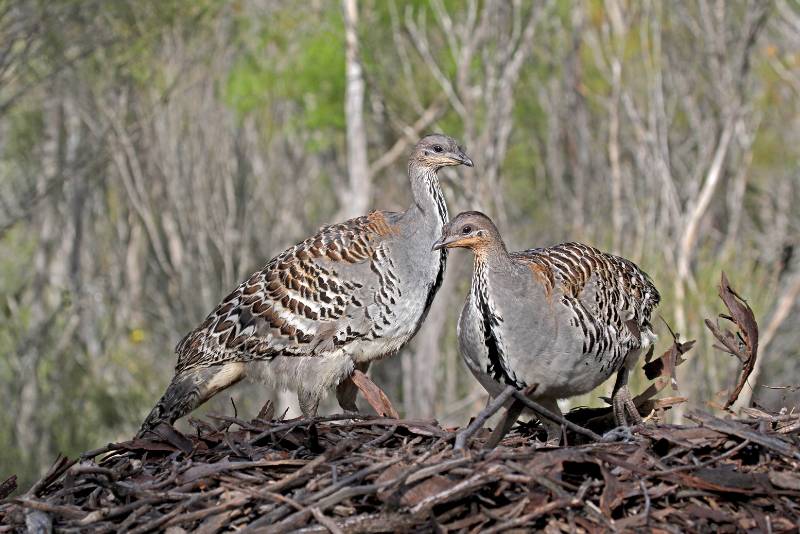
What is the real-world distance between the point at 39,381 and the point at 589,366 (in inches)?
608

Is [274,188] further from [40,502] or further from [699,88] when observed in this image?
[40,502]

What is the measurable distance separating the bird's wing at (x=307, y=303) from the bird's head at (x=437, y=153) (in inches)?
15.8

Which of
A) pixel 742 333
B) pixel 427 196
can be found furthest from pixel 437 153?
pixel 742 333

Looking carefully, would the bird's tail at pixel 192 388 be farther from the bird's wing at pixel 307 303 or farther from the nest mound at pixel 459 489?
the nest mound at pixel 459 489

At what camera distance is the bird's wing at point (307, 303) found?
7141mm

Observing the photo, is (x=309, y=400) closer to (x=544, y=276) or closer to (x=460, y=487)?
(x=544, y=276)

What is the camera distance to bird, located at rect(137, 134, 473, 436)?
709cm

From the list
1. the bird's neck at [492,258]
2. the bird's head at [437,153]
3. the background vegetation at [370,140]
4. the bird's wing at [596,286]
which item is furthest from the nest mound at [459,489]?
the background vegetation at [370,140]

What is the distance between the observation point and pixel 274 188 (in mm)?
22531

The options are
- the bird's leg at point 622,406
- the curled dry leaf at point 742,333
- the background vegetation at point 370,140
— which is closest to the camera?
the curled dry leaf at point 742,333

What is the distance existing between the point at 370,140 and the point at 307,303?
1631 cm

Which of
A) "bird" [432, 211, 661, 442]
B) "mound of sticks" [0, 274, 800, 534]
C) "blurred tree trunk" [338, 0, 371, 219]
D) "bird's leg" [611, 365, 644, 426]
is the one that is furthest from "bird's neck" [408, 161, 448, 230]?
"blurred tree trunk" [338, 0, 371, 219]

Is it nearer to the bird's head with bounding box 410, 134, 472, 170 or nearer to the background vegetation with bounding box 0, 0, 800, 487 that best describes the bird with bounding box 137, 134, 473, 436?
the bird's head with bounding box 410, 134, 472, 170

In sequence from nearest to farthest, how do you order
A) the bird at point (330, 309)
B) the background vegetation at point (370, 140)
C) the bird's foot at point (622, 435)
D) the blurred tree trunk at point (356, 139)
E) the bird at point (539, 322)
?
the bird's foot at point (622, 435), the bird at point (539, 322), the bird at point (330, 309), the background vegetation at point (370, 140), the blurred tree trunk at point (356, 139)
